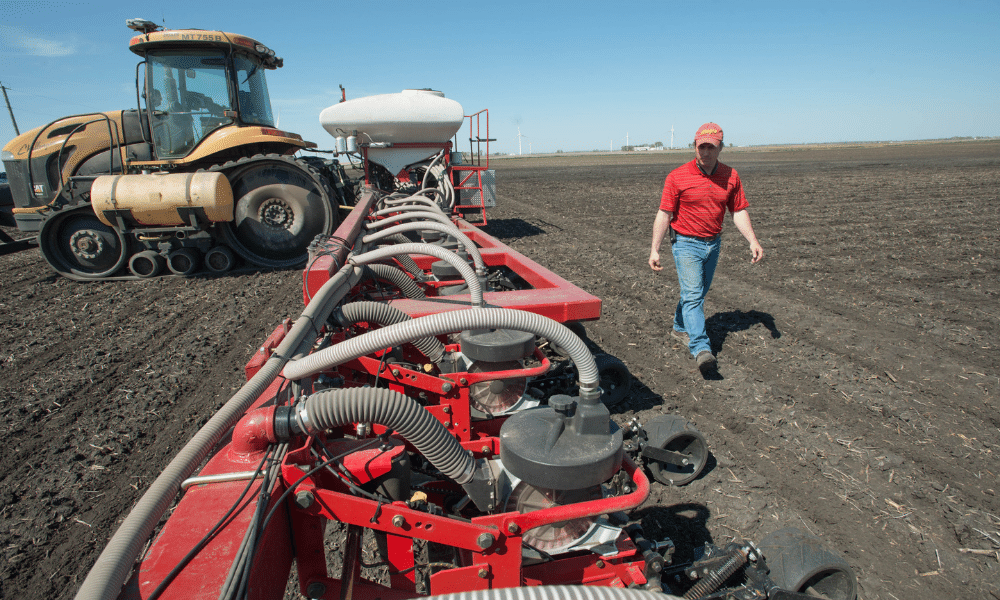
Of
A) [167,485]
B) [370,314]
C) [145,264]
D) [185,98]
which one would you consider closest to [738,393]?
[370,314]

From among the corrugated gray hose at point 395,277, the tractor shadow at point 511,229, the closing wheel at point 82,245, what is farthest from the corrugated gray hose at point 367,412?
the tractor shadow at point 511,229

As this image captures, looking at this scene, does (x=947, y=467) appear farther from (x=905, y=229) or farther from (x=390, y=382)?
(x=905, y=229)

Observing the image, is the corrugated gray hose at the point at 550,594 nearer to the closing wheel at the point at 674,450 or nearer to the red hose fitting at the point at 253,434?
the red hose fitting at the point at 253,434

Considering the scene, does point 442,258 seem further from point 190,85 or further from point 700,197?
point 190,85

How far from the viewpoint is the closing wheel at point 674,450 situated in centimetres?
279

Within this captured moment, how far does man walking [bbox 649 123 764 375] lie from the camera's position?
4.17 m

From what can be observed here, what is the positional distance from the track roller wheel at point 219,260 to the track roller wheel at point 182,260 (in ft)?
0.61

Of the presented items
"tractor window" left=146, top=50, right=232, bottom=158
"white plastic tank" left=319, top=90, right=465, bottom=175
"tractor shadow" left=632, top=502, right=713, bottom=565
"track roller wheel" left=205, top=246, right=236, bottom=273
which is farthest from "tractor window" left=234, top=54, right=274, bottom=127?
"tractor shadow" left=632, top=502, right=713, bottom=565

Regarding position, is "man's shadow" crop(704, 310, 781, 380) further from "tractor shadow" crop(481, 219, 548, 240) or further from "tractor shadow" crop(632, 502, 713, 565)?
Answer: "tractor shadow" crop(481, 219, 548, 240)

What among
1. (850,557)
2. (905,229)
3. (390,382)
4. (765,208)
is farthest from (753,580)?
(765,208)

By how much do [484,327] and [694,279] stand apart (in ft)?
10.4

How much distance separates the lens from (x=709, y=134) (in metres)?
3.92

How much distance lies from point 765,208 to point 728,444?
1215 cm

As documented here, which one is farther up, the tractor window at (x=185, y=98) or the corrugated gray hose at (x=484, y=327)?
the tractor window at (x=185, y=98)
